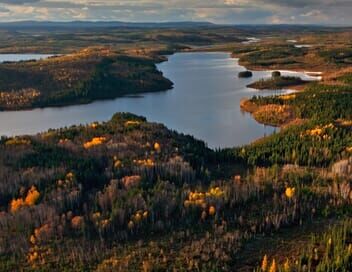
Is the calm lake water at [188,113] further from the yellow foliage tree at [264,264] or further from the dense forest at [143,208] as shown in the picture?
the yellow foliage tree at [264,264]

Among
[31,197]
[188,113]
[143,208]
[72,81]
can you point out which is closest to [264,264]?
[143,208]

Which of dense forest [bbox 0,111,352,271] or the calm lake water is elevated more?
dense forest [bbox 0,111,352,271]

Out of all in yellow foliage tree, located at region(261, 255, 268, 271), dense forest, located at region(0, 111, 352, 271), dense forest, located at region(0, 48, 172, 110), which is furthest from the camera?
dense forest, located at region(0, 48, 172, 110)

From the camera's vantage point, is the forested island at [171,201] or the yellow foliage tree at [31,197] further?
the yellow foliage tree at [31,197]

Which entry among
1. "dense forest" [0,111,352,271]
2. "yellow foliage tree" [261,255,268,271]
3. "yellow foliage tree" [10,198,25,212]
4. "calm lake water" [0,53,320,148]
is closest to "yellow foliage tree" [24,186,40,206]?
"dense forest" [0,111,352,271]

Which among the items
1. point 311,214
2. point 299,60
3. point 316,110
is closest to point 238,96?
point 316,110

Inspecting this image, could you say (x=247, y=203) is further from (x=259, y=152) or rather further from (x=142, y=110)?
(x=142, y=110)

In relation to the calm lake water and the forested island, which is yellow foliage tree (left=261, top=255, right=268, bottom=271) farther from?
the calm lake water

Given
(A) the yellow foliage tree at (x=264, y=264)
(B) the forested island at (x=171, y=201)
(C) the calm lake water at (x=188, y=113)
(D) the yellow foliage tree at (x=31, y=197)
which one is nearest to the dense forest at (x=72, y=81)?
(C) the calm lake water at (x=188, y=113)
